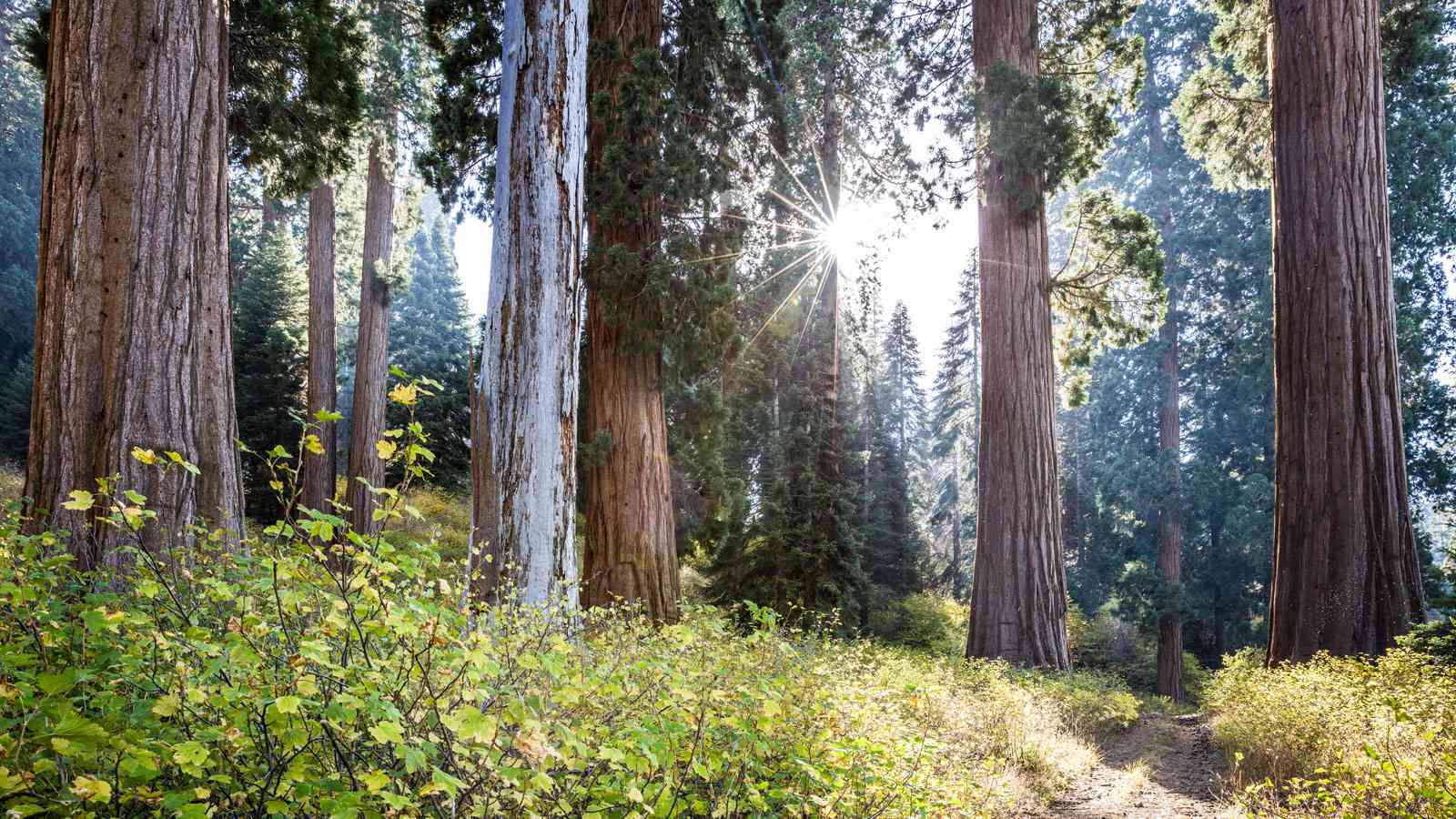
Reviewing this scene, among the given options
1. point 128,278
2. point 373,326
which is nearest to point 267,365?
point 373,326

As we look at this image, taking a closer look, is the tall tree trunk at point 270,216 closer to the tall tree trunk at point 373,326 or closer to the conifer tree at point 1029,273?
the tall tree trunk at point 373,326

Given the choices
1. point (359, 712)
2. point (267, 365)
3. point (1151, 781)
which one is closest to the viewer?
point (359, 712)

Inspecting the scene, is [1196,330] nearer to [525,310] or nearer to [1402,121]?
[1402,121]

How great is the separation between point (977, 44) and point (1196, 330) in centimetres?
1683

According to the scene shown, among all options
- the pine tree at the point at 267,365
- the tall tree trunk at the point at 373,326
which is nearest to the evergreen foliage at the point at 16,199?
the pine tree at the point at 267,365

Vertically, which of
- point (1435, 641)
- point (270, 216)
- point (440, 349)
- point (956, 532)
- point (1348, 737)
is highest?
point (270, 216)

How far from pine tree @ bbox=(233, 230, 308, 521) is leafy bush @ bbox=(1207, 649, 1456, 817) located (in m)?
15.9

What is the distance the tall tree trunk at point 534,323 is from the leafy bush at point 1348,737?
3.33 meters

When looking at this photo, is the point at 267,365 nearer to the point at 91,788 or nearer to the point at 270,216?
the point at 270,216

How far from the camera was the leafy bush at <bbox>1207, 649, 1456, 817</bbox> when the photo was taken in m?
2.75

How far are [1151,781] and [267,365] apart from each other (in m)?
17.8

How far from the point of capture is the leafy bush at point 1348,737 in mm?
2746

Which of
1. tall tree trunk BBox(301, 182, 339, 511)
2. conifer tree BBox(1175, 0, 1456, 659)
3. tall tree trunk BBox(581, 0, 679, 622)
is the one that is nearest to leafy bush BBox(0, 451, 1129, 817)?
tall tree trunk BBox(581, 0, 679, 622)

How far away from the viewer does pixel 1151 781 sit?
5.17 metres
